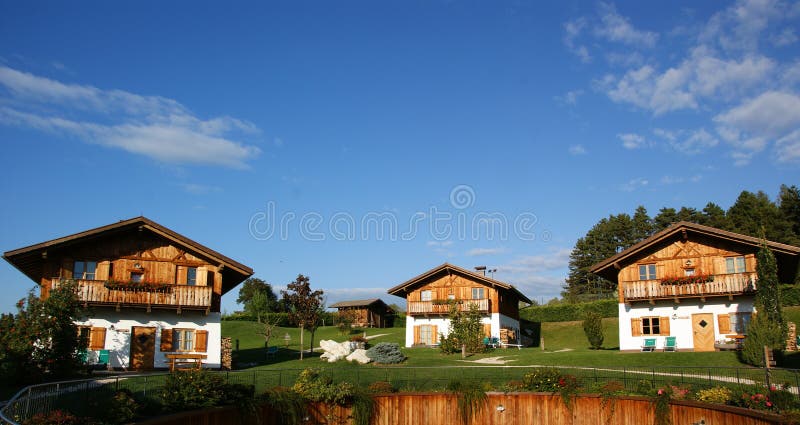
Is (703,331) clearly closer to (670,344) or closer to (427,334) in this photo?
(670,344)

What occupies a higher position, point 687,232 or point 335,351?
point 687,232

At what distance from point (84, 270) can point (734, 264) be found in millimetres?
35258

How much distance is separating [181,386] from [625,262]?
30421mm

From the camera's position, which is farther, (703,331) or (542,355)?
(703,331)

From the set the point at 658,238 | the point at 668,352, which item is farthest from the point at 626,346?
the point at 658,238

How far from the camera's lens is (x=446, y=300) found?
48.1 m

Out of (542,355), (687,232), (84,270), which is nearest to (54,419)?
(84,270)

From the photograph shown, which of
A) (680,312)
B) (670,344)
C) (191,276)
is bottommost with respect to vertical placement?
(670,344)

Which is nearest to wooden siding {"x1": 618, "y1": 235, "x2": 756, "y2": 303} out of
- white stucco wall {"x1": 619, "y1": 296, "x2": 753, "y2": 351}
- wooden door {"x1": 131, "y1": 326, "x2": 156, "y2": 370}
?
white stucco wall {"x1": 619, "y1": 296, "x2": 753, "y2": 351}

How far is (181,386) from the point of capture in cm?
1739

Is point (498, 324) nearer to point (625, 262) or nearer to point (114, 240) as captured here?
point (625, 262)

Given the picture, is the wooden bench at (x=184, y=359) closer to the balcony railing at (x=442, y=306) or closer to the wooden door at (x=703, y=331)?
the balcony railing at (x=442, y=306)

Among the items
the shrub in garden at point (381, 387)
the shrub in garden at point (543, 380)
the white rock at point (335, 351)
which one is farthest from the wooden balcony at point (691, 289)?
the shrub in garden at point (381, 387)

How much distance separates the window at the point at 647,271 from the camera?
39656 millimetres
